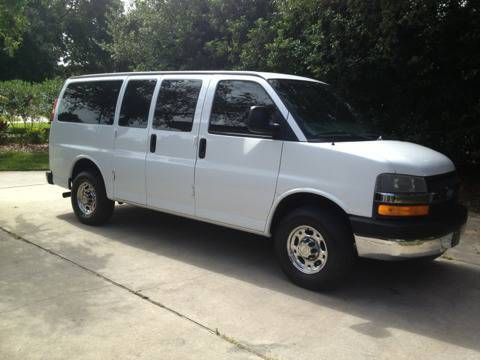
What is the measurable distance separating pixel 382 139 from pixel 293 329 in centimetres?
222

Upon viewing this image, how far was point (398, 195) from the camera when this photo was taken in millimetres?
4219

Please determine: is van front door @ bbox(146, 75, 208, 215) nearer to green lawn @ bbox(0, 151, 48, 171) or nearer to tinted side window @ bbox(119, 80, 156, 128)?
tinted side window @ bbox(119, 80, 156, 128)

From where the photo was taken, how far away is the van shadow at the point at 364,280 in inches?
163

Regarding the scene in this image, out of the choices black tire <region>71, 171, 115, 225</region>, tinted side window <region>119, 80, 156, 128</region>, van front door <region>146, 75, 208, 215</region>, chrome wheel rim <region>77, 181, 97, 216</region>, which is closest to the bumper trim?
van front door <region>146, 75, 208, 215</region>

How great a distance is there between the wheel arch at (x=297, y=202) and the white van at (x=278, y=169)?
0.01m

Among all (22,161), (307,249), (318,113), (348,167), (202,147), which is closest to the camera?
(348,167)

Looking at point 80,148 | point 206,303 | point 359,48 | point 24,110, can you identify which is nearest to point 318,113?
point 206,303

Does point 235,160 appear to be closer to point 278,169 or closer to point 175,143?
point 278,169

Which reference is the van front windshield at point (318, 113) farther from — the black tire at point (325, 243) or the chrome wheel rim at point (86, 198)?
the chrome wheel rim at point (86, 198)

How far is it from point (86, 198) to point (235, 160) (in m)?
2.77

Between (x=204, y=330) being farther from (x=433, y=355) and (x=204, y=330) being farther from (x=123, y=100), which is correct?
(x=123, y=100)

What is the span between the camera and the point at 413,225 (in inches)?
167

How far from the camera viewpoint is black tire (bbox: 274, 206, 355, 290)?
14.7 ft

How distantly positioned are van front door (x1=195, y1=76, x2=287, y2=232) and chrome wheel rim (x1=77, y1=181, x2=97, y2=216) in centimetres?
203
